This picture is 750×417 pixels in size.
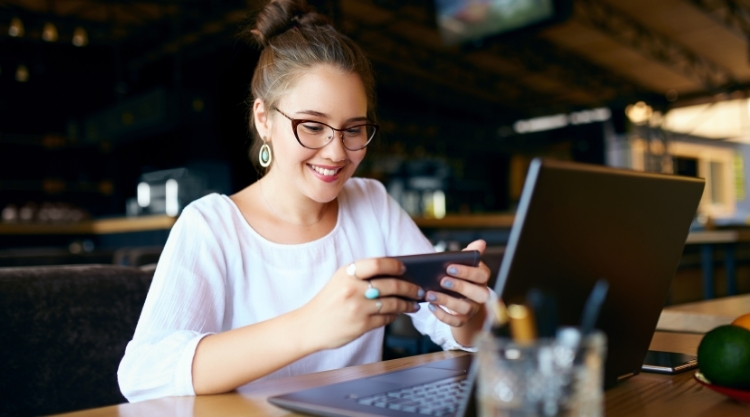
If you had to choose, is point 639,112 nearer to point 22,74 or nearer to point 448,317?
point 22,74

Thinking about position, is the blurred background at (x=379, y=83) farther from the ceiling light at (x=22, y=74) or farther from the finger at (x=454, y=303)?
the finger at (x=454, y=303)

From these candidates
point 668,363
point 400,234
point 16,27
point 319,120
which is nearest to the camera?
point 668,363

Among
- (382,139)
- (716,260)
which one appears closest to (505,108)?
(716,260)

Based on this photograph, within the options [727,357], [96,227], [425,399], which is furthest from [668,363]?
[96,227]

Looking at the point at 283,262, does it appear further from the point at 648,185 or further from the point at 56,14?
→ the point at 56,14

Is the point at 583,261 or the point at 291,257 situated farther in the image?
the point at 291,257

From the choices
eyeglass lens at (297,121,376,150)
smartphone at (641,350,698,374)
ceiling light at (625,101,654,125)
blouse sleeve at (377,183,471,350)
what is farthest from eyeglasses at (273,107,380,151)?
ceiling light at (625,101,654,125)

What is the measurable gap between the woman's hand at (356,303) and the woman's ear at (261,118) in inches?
26.5

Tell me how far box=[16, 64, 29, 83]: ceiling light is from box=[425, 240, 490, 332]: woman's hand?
8.41m

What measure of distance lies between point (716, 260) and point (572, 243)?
21.2 ft

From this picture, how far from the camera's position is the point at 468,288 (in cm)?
91

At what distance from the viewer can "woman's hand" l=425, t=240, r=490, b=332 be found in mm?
875

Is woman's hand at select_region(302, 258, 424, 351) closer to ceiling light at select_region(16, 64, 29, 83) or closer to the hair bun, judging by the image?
the hair bun

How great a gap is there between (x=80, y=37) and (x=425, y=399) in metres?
8.40
